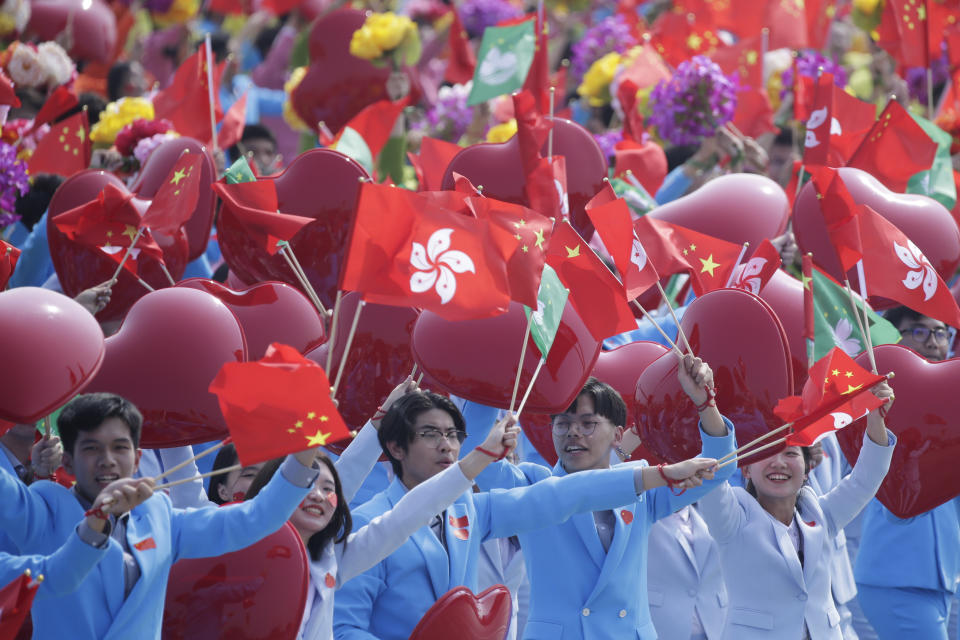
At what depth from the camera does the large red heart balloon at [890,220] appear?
20.4ft

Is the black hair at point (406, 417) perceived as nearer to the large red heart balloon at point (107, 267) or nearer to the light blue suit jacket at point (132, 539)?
the light blue suit jacket at point (132, 539)

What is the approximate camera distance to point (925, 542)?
5699 millimetres

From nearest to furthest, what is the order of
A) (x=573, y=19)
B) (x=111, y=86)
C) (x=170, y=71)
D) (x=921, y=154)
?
(x=921, y=154) < (x=111, y=86) < (x=170, y=71) < (x=573, y=19)

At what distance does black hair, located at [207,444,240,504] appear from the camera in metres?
4.58

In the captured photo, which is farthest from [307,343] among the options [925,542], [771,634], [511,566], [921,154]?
[921,154]

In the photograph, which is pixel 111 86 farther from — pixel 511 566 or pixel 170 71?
pixel 511 566

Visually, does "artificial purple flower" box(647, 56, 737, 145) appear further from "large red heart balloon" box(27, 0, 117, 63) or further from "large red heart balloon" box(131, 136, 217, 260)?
"large red heart balloon" box(27, 0, 117, 63)

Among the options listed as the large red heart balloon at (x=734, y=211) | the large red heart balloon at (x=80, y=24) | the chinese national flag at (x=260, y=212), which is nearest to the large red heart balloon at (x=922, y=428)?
the large red heart balloon at (x=734, y=211)

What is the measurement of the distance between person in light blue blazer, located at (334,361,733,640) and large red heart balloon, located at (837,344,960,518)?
98cm

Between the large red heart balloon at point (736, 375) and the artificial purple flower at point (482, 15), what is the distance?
6.94 m

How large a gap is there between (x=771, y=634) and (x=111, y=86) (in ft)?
19.1

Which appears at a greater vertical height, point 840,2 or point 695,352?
point 695,352

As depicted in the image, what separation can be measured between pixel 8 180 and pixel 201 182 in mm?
738

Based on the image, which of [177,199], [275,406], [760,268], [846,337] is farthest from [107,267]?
[846,337]
